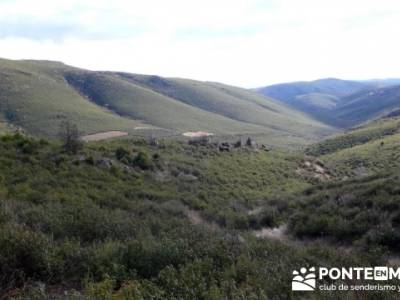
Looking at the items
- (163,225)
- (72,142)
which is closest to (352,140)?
(72,142)

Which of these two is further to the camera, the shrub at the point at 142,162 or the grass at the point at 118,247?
the shrub at the point at 142,162

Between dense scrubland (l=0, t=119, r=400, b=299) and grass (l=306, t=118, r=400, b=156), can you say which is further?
grass (l=306, t=118, r=400, b=156)

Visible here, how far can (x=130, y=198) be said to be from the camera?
19.7 metres

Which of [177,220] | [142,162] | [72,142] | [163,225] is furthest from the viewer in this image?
[142,162]

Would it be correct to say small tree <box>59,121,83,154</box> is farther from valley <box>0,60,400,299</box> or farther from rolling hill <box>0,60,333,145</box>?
rolling hill <box>0,60,333,145</box>

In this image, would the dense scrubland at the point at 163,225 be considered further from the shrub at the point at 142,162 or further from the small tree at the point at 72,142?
the small tree at the point at 72,142

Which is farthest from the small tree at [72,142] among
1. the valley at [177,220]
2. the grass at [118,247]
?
the grass at [118,247]

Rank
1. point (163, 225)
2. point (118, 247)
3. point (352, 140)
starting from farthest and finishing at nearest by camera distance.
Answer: point (352, 140) → point (163, 225) → point (118, 247)

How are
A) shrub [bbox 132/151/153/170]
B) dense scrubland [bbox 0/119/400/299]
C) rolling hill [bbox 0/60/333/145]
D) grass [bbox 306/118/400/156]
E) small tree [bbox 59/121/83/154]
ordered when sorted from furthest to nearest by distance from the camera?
rolling hill [bbox 0/60/333/145]
grass [bbox 306/118/400/156]
shrub [bbox 132/151/153/170]
small tree [bbox 59/121/83/154]
dense scrubland [bbox 0/119/400/299]

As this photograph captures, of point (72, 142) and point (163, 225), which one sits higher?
point (72, 142)

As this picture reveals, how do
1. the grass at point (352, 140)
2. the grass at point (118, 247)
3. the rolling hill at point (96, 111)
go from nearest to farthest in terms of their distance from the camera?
1. the grass at point (118, 247)
2. the grass at point (352, 140)
3. the rolling hill at point (96, 111)

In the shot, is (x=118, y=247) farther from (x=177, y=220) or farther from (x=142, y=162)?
(x=142, y=162)

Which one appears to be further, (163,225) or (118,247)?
(163,225)

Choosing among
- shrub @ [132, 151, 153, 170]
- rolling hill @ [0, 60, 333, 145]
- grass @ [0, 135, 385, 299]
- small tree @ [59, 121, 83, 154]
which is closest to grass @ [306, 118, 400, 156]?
rolling hill @ [0, 60, 333, 145]
